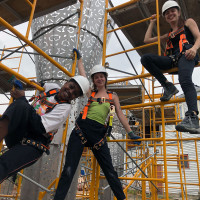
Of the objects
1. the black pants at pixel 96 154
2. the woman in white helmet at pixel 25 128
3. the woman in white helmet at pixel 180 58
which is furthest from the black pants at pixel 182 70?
the woman in white helmet at pixel 25 128

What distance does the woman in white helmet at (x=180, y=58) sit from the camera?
2564mm

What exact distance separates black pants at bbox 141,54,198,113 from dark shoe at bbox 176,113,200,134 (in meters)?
0.09

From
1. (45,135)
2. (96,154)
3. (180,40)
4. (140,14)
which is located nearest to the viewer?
(45,135)

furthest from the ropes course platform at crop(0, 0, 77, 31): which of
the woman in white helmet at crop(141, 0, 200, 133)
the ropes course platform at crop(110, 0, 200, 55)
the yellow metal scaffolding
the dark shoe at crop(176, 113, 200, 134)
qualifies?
Answer: the dark shoe at crop(176, 113, 200, 134)

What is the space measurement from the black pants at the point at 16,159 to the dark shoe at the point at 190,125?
1.71 meters

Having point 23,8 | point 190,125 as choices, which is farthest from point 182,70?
point 23,8

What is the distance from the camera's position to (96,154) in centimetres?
280

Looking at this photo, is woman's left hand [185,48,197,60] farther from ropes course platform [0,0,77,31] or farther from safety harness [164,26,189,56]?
ropes course platform [0,0,77,31]

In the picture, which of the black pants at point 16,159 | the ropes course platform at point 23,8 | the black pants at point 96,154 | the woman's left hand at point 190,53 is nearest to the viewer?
the black pants at point 16,159

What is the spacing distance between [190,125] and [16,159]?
200 centimetres

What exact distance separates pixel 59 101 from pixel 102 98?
2.46 feet

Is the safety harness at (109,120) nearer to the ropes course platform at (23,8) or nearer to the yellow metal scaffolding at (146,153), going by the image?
the yellow metal scaffolding at (146,153)

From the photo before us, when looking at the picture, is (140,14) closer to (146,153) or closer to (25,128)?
(25,128)

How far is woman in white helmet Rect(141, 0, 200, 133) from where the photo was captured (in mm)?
2564
